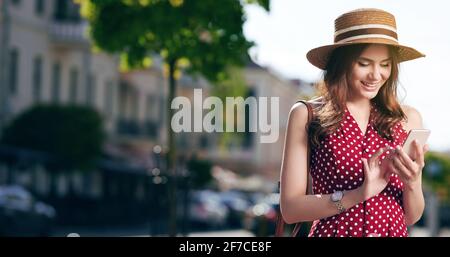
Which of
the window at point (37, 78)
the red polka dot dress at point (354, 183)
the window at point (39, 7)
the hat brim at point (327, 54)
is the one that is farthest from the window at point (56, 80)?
the red polka dot dress at point (354, 183)

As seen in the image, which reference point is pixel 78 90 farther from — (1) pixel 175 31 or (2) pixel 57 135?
(1) pixel 175 31

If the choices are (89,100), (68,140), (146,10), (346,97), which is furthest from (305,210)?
(89,100)

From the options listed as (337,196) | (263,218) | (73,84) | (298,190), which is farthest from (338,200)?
(73,84)

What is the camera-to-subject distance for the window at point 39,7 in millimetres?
37441

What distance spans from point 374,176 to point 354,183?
0.16 m

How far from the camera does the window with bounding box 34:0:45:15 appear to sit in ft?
123

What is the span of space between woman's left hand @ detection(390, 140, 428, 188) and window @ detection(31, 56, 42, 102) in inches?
1373

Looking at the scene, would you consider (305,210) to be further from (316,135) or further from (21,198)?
(21,198)

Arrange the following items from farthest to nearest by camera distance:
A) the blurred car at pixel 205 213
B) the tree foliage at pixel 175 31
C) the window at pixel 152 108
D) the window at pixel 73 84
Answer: the window at pixel 152 108 < the window at pixel 73 84 < the blurred car at pixel 205 213 < the tree foliage at pixel 175 31

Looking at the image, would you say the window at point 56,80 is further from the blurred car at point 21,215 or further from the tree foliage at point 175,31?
the tree foliage at point 175,31

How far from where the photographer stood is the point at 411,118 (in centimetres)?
340

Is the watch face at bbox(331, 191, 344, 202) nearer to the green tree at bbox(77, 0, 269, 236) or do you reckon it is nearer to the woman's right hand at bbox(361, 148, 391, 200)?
the woman's right hand at bbox(361, 148, 391, 200)

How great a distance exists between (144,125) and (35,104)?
17.6m

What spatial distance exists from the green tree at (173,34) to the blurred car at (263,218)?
10.4 meters
